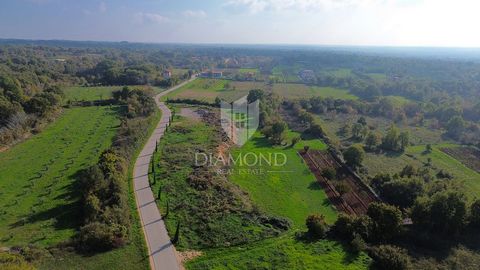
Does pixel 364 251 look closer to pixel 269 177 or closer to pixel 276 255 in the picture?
pixel 276 255

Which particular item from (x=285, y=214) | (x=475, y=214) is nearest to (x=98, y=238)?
(x=285, y=214)

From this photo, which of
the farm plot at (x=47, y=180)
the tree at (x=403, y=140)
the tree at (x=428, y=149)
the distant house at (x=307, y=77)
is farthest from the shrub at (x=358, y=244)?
the distant house at (x=307, y=77)

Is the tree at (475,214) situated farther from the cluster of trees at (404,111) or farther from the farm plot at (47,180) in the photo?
the cluster of trees at (404,111)

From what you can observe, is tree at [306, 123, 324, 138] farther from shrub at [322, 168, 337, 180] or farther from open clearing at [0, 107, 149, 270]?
open clearing at [0, 107, 149, 270]

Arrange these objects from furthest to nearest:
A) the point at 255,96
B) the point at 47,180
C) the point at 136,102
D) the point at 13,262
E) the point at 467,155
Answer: the point at 255,96 → the point at 136,102 → the point at 467,155 → the point at 47,180 → the point at 13,262

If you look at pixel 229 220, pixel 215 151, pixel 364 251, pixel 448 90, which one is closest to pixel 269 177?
pixel 215 151

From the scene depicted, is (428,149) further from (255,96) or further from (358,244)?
(358,244)

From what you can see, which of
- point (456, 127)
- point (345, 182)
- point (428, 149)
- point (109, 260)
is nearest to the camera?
point (109, 260)
